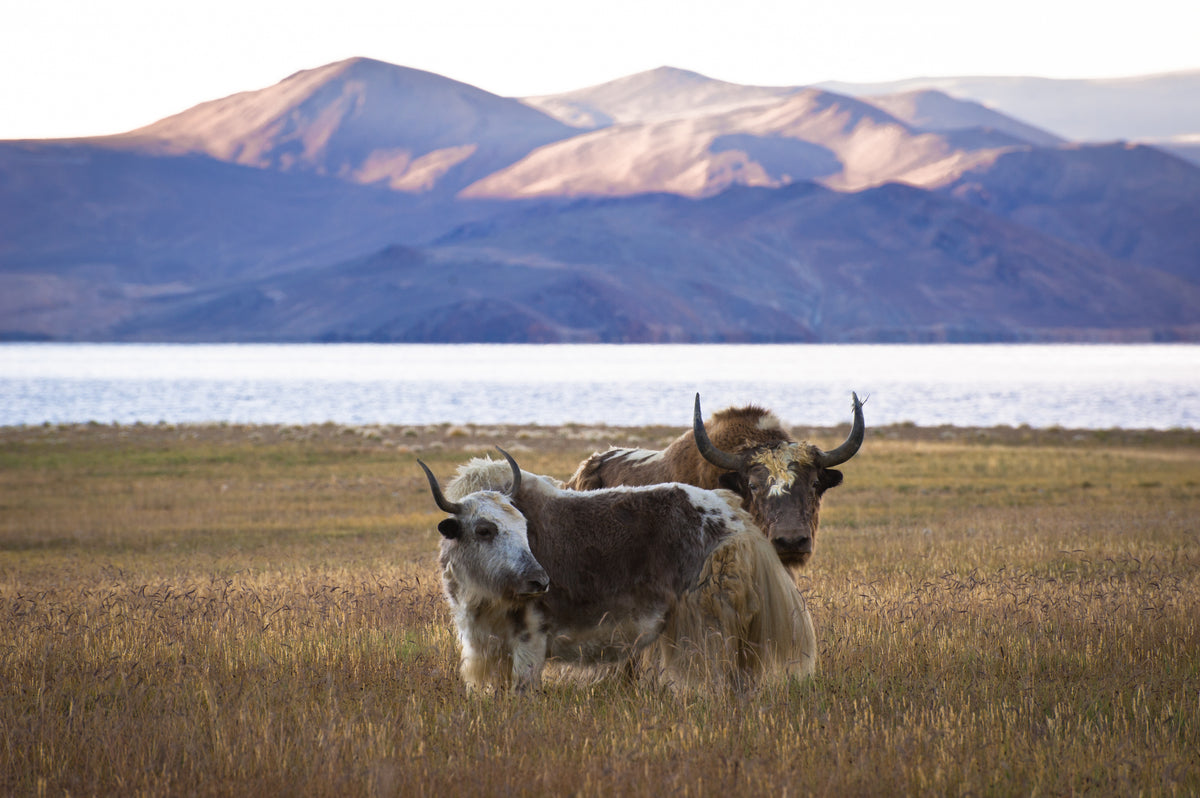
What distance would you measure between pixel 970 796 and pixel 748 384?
367ft

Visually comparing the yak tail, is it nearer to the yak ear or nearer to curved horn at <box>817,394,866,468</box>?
the yak ear

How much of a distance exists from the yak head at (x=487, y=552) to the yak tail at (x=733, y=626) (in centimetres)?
105

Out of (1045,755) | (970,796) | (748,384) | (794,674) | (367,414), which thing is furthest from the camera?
(748,384)

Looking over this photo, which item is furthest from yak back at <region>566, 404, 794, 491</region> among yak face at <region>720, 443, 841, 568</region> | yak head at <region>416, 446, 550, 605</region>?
yak head at <region>416, 446, 550, 605</region>

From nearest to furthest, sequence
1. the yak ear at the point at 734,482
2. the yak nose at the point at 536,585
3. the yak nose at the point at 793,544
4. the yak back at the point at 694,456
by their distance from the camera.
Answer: the yak nose at the point at 536,585 → the yak nose at the point at 793,544 → the yak ear at the point at 734,482 → the yak back at the point at 694,456

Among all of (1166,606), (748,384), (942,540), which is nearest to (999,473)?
(942,540)

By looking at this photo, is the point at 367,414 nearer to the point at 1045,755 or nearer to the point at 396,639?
the point at 396,639

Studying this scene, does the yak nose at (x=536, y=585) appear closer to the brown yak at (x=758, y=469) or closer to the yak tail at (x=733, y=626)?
the yak tail at (x=733, y=626)

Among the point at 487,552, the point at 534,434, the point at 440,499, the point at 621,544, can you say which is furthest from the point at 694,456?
the point at 534,434

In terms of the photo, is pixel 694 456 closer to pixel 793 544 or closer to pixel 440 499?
pixel 793 544

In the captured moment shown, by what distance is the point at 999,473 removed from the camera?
32.2 metres

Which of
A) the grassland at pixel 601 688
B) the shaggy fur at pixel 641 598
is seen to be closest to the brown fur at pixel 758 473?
the grassland at pixel 601 688

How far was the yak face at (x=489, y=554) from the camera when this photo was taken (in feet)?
23.2

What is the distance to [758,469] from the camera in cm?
952
